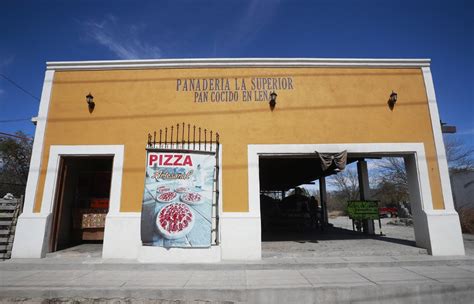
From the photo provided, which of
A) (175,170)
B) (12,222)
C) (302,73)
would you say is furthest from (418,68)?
(12,222)

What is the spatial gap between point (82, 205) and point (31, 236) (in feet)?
8.18

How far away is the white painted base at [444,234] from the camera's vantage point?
7633mm

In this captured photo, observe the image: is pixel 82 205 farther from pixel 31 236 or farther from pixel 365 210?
pixel 365 210

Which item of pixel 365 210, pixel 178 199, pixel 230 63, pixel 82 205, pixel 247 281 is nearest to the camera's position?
pixel 247 281

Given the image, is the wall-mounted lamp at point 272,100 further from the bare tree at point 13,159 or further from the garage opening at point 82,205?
the bare tree at point 13,159

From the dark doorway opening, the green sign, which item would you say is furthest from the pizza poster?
the green sign

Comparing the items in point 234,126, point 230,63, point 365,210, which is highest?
point 230,63

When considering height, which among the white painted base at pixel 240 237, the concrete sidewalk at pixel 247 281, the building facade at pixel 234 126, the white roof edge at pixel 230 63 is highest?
the white roof edge at pixel 230 63

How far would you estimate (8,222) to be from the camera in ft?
25.2

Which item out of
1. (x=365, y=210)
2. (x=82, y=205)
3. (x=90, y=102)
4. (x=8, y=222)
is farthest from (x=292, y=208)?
(x=8, y=222)

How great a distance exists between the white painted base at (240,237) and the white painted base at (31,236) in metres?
5.02

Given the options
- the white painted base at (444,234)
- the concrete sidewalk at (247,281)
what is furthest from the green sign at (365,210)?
the concrete sidewalk at (247,281)

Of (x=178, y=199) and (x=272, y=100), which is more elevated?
(x=272, y=100)

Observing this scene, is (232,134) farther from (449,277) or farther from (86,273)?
(449,277)
